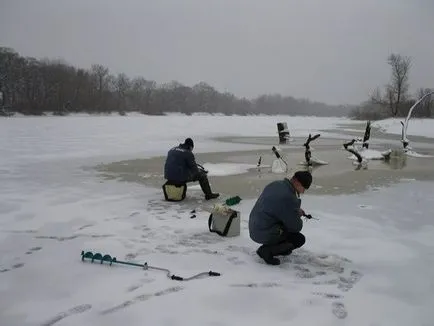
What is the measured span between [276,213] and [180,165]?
4.18 meters

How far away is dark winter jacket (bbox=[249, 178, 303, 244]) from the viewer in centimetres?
548

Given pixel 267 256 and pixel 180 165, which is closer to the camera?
pixel 267 256

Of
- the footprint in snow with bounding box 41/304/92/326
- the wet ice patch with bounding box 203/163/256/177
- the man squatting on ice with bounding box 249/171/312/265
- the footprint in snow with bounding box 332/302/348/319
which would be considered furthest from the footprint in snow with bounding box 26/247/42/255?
the wet ice patch with bounding box 203/163/256/177

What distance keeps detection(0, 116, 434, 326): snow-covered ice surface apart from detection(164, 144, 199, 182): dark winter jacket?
0.60 metres

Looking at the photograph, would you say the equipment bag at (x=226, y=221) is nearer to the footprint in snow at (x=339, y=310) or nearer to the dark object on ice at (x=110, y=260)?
the dark object on ice at (x=110, y=260)

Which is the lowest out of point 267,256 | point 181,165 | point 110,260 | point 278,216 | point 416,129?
point 110,260

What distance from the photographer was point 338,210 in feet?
29.7

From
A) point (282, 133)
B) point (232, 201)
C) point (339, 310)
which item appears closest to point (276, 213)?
point (339, 310)

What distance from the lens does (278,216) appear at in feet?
18.1

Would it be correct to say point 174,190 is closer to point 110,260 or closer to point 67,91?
point 110,260

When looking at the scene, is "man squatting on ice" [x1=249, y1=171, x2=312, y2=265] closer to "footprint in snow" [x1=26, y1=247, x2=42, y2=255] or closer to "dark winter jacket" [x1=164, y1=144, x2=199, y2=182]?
"footprint in snow" [x1=26, y1=247, x2=42, y2=255]

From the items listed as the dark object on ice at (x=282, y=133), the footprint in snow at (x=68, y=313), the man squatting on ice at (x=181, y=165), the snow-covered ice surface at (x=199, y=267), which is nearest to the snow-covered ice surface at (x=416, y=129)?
the dark object on ice at (x=282, y=133)

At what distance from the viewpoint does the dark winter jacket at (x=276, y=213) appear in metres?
5.48

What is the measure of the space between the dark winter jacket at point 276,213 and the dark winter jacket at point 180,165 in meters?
3.91
